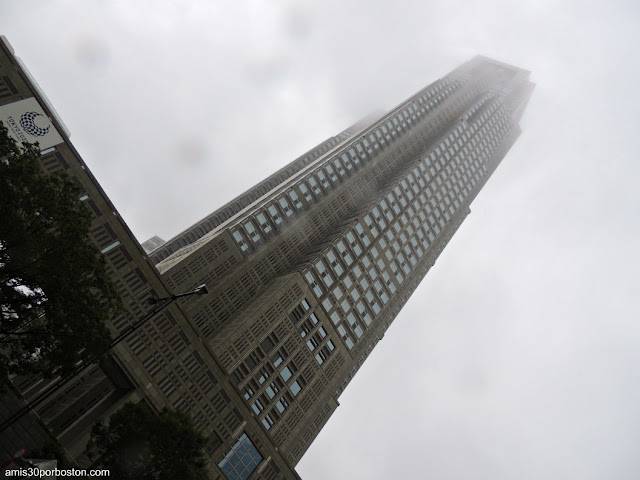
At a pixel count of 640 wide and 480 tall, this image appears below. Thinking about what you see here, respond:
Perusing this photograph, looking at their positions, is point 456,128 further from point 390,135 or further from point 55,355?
point 55,355

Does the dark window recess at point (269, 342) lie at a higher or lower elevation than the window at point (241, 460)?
higher

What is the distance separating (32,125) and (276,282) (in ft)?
105

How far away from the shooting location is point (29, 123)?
102 feet

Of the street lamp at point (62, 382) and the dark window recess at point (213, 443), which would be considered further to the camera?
the dark window recess at point (213, 443)

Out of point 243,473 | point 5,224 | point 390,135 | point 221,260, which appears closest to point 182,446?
point 5,224

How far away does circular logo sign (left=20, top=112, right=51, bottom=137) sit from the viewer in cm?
3081

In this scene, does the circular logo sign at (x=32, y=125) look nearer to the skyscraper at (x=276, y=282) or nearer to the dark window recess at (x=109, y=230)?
the skyscraper at (x=276, y=282)

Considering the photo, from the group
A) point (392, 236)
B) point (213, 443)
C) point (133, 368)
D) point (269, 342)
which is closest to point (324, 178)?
point (392, 236)

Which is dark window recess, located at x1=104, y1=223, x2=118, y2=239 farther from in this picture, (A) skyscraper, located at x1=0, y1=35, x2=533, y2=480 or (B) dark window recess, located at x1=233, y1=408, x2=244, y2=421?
(B) dark window recess, located at x1=233, y1=408, x2=244, y2=421

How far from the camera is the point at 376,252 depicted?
237ft

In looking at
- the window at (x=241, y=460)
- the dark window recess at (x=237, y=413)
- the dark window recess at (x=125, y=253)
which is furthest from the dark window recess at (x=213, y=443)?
the dark window recess at (x=125, y=253)

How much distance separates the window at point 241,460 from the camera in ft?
120

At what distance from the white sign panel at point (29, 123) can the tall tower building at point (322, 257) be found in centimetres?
1881

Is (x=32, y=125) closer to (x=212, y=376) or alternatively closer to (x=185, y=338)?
(x=185, y=338)
